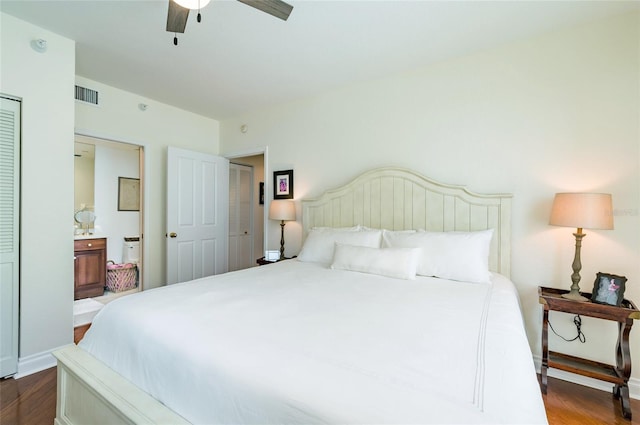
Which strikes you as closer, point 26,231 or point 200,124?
point 26,231

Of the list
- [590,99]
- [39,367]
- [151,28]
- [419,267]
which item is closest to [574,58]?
[590,99]

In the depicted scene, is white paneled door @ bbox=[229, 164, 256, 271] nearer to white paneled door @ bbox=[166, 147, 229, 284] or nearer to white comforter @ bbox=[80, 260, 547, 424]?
white paneled door @ bbox=[166, 147, 229, 284]

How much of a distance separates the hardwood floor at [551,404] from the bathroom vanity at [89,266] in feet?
7.02

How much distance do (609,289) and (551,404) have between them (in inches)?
32.5

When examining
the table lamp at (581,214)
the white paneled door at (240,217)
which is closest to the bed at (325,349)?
the table lamp at (581,214)

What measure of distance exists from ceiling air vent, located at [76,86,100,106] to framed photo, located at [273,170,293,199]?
81.6 inches

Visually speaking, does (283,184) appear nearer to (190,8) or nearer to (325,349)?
(190,8)

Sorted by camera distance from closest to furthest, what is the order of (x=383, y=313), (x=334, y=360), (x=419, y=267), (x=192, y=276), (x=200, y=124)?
(x=334, y=360) → (x=383, y=313) → (x=419, y=267) → (x=192, y=276) → (x=200, y=124)

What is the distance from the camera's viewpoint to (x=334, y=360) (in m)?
0.93

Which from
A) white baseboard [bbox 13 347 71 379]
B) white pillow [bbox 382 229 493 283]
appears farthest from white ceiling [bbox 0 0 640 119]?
white baseboard [bbox 13 347 71 379]

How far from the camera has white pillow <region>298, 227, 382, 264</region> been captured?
2.59 meters

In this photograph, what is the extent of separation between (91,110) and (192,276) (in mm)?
2235

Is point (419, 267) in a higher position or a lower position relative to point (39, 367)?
higher

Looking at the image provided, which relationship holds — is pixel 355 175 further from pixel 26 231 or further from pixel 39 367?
pixel 39 367
